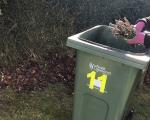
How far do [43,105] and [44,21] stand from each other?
3.97 feet

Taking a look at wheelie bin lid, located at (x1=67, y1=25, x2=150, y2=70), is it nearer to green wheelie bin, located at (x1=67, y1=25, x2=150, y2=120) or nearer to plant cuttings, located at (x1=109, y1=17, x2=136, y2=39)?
green wheelie bin, located at (x1=67, y1=25, x2=150, y2=120)

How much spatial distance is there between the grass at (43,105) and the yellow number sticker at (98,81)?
82 centimetres

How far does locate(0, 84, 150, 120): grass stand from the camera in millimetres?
4371

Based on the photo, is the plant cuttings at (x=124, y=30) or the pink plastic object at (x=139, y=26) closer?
the plant cuttings at (x=124, y=30)

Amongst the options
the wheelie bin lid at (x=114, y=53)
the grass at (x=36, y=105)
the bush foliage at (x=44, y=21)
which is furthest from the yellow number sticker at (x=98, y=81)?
the bush foliage at (x=44, y=21)

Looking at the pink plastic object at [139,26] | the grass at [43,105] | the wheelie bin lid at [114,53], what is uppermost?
the pink plastic object at [139,26]

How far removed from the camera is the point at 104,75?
3.48 meters

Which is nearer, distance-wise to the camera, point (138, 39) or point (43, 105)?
point (138, 39)

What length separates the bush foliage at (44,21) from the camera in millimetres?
4902

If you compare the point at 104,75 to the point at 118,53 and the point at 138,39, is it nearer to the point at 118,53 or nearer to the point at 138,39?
the point at 118,53

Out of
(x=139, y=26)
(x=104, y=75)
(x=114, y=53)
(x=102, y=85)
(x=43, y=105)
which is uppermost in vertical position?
(x=139, y=26)

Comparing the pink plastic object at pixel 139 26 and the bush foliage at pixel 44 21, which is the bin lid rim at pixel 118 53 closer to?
the pink plastic object at pixel 139 26

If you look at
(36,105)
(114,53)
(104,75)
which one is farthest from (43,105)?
(114,53)

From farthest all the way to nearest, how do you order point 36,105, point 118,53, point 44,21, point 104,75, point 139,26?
point 44,21
point 36,105
point 139,26
point 104,75
point 118,53
